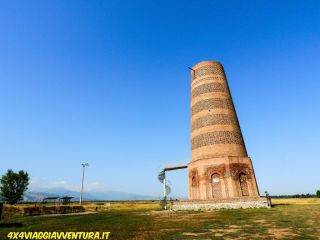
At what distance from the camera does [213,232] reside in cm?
880

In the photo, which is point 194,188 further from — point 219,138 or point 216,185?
point 219,138

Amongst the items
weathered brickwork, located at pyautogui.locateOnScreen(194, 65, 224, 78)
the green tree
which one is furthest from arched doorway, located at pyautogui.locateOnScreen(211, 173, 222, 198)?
the green tree

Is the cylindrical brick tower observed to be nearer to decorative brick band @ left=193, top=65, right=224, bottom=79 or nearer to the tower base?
decorative brick band @ left=193, top=65, right=224, bottom=79

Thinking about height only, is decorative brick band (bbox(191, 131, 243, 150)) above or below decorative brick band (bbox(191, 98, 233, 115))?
below

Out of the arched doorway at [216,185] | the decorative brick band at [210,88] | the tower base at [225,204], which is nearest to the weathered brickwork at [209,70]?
the decorative brick band at [210,88]

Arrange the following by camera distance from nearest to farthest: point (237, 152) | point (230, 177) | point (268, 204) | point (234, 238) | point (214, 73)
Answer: point (234, 238), point (268, 204), point (230, 177), point (237, 152), point (214, 73)

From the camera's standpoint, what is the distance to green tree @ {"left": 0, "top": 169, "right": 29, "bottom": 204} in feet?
160

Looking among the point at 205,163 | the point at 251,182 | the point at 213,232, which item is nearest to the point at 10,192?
the point at 205,163

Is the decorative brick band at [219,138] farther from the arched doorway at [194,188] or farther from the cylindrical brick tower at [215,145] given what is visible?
the arched doorway at [194,188]

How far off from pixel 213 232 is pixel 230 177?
1504 cm

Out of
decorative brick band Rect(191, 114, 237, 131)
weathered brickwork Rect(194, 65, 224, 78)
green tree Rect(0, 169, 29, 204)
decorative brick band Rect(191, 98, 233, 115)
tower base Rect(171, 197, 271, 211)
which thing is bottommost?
tower base Rect(171, 197, 271, 211)

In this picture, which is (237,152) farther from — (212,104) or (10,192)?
→ (10,192)

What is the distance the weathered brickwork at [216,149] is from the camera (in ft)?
75.8

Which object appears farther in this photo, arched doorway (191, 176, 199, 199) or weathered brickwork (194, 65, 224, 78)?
weathered brickwork (194, 65, 224, 78)
